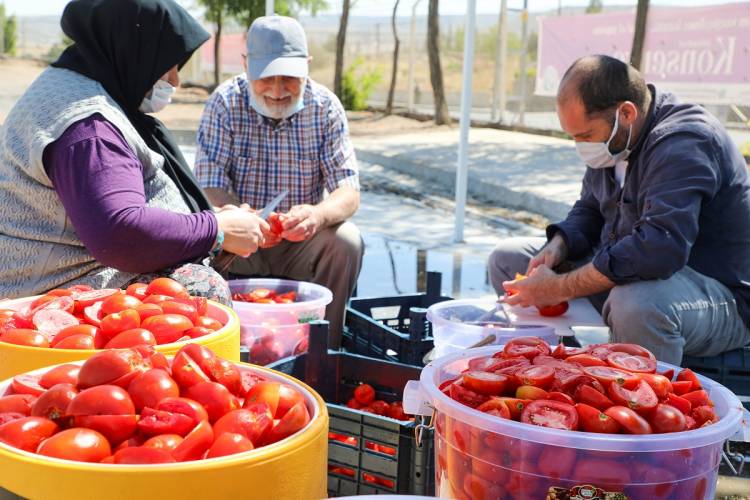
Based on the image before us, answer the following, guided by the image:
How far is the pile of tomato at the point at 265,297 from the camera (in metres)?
3.50

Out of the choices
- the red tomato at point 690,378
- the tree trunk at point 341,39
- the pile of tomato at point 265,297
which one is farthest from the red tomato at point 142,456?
the tree trunk at point 341,39

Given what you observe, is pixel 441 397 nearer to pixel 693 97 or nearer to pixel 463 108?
pixel 463 108

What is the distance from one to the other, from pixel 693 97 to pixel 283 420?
1002 centimetres

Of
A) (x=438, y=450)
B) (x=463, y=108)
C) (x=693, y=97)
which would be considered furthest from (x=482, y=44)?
(x=438, y=450)

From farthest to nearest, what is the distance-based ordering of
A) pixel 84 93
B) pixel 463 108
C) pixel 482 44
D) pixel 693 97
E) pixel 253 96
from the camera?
pixel 482 44 < pixel 693 97 < pixel 463 108 < pixel 253 96 < pixel 84 93

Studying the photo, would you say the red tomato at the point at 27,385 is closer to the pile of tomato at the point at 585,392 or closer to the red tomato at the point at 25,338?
the red tomato at the point at 25,338

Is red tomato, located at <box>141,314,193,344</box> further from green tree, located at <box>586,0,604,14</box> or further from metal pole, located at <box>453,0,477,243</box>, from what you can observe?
green tree, located at <box>586,0,604,14</box>

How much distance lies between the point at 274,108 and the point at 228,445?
2.78 meters

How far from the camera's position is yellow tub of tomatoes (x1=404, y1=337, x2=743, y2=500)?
1.75 metres

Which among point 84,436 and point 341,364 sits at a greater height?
point 84,436

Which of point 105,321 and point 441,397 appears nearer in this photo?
point 441,397

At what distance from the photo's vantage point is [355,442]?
95.8 inches

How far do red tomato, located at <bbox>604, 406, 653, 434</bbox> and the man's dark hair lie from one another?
1.78 metres

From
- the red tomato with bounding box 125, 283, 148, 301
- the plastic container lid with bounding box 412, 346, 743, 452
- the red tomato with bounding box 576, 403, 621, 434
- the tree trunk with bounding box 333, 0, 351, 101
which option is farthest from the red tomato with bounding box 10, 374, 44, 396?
the tree trunk with bounding box 333, 0, 351, 101
